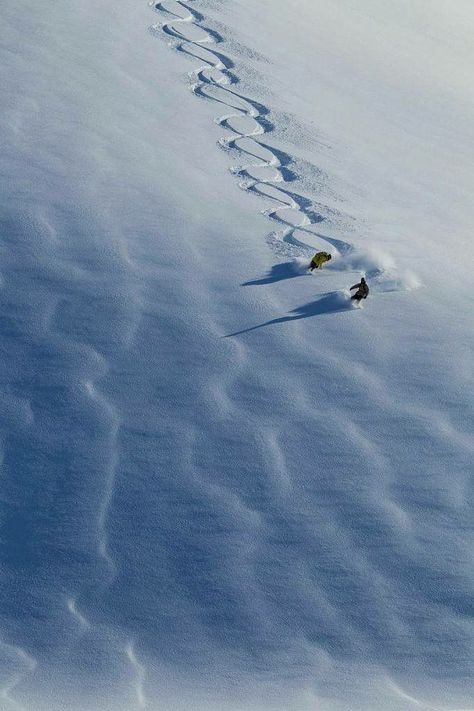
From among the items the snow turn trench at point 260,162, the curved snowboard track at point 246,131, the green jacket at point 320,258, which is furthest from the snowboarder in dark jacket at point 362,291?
the curved snowboard track at point 246,131

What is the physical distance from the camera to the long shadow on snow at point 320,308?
3557 millimetres

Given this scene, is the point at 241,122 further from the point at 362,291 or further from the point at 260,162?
the point at 362,291

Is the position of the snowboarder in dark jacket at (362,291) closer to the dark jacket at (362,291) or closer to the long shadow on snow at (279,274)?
the dark jacket at (362,291)

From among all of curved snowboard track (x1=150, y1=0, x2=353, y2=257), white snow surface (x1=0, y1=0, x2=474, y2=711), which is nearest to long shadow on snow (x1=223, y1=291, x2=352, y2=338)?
white snow surface (x1=0, y1=0, x2=474, y2=711)

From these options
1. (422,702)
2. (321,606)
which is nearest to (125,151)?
(321,606)

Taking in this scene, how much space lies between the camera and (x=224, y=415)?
10.1 ft

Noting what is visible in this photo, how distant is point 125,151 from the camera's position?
186 inches

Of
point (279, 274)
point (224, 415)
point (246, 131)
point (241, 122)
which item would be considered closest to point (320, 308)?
point (279, 274)

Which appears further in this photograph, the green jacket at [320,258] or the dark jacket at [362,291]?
the green jacket at [320,258]

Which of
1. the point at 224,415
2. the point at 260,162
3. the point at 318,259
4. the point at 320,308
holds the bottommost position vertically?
the point at 224,415

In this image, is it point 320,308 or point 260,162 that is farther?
point 260,162

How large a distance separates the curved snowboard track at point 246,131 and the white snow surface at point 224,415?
27mm

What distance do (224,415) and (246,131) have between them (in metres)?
2.66

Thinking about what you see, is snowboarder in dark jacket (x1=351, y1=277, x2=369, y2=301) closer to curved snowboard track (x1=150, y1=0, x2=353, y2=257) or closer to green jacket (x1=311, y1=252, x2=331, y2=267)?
green jacket (x1=311, y1=252, x2=331, y2=267)
